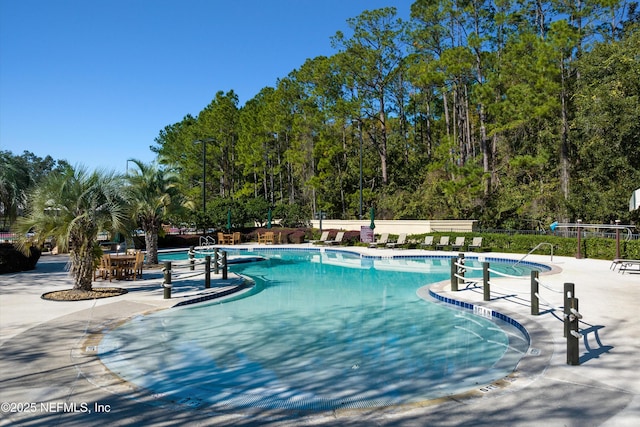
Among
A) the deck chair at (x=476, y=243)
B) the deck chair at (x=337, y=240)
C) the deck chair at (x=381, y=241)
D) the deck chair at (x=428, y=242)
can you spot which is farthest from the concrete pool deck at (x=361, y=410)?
the deck chair at (x=337, y=240)

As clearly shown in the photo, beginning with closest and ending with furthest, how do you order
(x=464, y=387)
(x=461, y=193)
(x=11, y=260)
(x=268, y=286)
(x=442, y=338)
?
(x=464, y=387)
(x=442, y=338)
(x=268, y=286)
(x=11, y=260)
(x=461, y=193)

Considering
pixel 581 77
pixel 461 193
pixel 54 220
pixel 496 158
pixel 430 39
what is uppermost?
pixel 430 39

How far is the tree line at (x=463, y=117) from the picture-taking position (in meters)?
22.4

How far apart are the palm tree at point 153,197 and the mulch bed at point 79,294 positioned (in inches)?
230

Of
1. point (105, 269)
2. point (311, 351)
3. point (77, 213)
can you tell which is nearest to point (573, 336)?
point (311, 351)

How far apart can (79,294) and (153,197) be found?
22.5ft

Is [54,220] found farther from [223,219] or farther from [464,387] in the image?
[223,219]

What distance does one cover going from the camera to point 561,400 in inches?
189

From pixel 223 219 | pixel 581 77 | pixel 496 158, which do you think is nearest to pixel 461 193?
pixel 496 158

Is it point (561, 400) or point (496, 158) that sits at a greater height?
point (496, 158)

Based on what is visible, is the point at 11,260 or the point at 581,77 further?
the point at 581,77

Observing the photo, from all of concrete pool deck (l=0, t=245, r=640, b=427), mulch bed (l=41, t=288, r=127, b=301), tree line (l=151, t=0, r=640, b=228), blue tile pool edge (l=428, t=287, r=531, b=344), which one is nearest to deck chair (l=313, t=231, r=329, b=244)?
tree line (l=151, t=0, r=640, b=228)

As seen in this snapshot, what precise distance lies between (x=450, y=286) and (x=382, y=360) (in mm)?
5936

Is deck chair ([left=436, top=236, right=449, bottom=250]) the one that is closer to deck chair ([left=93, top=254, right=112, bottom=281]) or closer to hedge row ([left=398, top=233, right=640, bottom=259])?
hedge row ([left=398, top=233, right=640, bottom=259])
